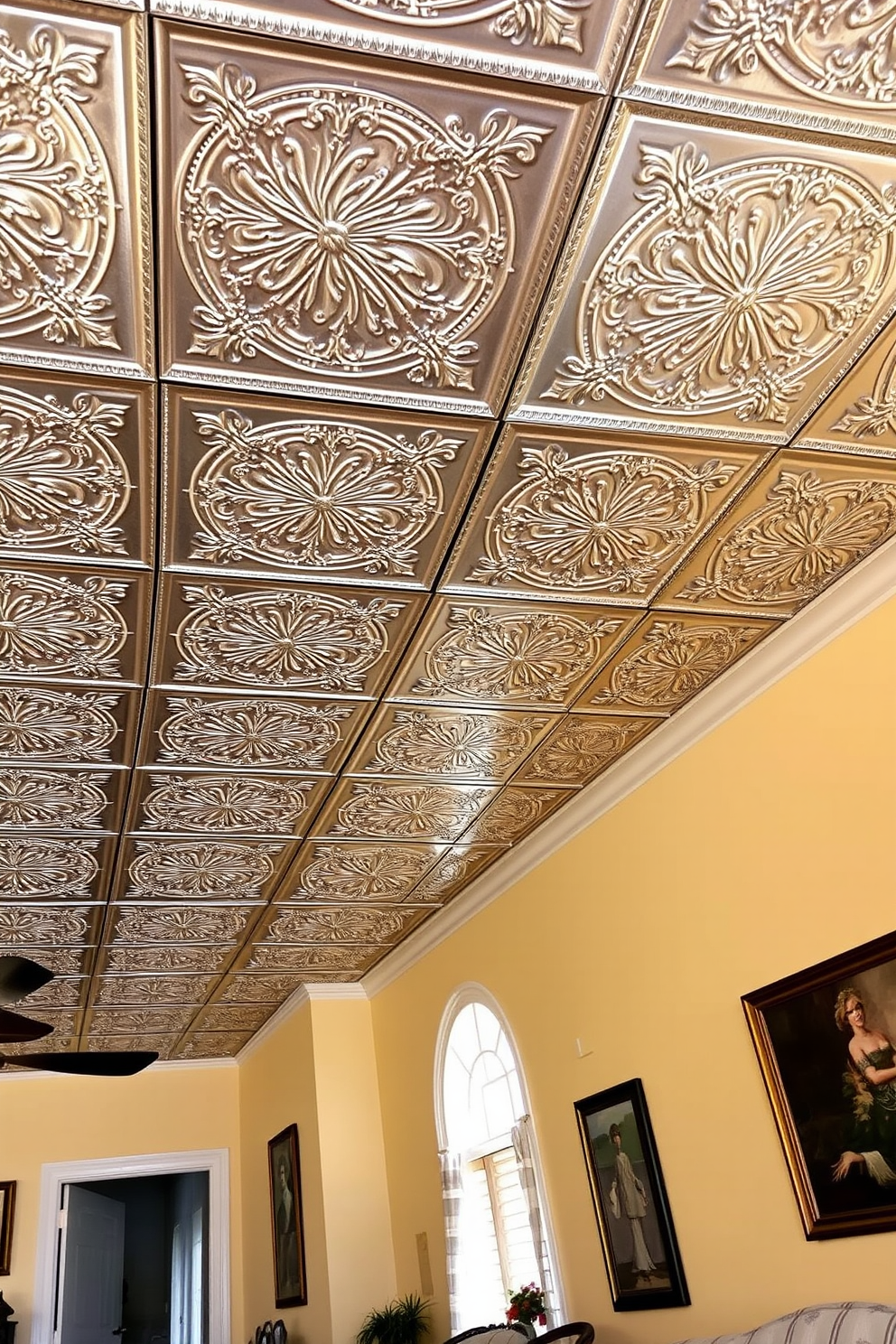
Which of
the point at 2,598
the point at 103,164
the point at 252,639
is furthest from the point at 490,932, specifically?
the point at 103,164

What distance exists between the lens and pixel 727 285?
2.53m

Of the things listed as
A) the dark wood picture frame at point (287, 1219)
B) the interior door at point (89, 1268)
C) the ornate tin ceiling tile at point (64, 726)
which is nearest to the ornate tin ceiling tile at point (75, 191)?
the ornate tin ceiling tile at point (64, 726)

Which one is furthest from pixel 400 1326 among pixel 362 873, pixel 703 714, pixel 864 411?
pixel 864 411

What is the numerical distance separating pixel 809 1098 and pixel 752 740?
1.38 meters

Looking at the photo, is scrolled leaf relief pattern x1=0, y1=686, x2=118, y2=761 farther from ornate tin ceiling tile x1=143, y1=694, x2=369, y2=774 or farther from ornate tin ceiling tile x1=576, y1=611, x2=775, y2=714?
ornate tin ceiling tile x1=576, y1=611, x2=775, y2=714

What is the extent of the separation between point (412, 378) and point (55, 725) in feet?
7.28

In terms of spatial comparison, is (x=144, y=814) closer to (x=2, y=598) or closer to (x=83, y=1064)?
(x=83, y=1064)

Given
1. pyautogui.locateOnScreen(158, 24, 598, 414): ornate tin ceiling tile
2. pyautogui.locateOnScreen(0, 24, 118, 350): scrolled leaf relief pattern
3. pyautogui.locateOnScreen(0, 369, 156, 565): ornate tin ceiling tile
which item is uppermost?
pyautogui.locateOnScreen(0, 369, 156, 565): ornate tin ceiling tile

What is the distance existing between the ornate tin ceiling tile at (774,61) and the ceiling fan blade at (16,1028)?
157 inches

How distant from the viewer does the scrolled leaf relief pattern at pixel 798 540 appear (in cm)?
336

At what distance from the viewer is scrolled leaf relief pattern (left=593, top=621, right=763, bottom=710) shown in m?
4.09

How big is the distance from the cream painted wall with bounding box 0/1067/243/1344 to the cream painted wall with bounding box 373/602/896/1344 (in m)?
4.79

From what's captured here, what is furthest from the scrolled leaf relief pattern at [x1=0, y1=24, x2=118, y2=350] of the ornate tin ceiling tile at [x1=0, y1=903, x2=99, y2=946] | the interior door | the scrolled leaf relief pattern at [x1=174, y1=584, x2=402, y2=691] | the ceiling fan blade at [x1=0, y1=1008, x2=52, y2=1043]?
the interior door

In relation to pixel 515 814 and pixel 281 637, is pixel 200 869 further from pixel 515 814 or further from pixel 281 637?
pixel 281 637
